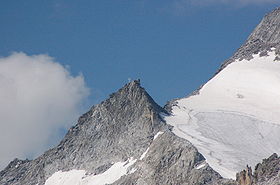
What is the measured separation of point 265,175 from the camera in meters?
155

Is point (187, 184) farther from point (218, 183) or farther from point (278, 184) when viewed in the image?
point (278, 184)

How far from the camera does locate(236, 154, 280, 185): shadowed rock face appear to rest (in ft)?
493

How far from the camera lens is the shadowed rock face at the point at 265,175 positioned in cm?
15025

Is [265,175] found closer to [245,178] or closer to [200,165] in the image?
[245,178]

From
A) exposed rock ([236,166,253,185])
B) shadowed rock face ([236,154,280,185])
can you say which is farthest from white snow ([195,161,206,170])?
exposed rock ([236,166,253,185])

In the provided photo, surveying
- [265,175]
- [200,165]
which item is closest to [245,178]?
[265,175]

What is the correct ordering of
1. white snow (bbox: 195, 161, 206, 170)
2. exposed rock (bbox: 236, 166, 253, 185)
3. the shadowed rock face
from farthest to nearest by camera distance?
white snow (bbox: 195, 161, 206, 170)
exposed rock (bbox: 236, 166, 253, 185)
the shadowed rock face

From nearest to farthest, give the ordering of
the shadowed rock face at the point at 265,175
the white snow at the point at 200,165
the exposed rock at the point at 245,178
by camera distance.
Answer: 1. the shadowed rock face at the point at 265,175
2. the exposed rock at the point at 245,178
3. the white snow at the point at 200,165

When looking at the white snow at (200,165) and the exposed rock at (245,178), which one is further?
the white snow at (200,165)

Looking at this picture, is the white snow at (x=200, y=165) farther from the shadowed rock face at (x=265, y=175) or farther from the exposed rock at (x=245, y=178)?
the exposed rock at (x=245, y=178)

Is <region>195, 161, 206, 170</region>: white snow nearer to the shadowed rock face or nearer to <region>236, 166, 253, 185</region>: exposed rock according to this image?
the shadowed rock face

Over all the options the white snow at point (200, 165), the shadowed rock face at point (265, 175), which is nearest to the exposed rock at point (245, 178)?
the shadowed rock face at point (265, 175)

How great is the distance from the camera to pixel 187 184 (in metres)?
192

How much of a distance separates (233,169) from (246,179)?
3704 cm
